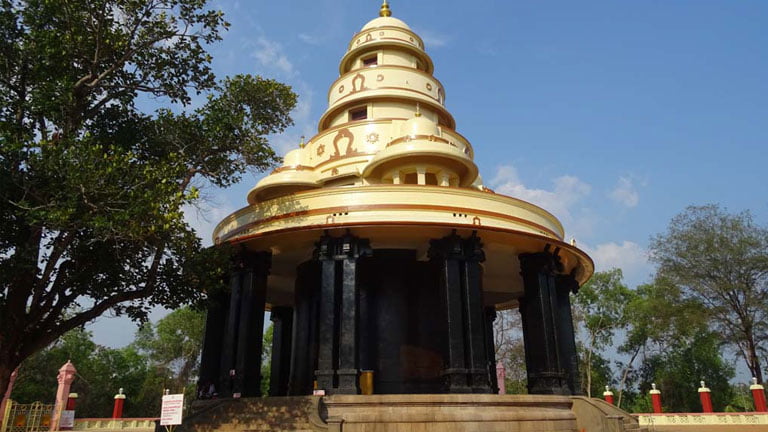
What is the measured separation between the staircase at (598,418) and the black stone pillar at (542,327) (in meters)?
0.74

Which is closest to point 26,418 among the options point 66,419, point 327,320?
point 66,419

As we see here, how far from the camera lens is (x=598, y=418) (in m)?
15.4

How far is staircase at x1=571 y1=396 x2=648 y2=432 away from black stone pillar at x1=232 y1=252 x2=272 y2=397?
969cm

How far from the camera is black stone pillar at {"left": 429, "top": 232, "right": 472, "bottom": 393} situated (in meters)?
14.6

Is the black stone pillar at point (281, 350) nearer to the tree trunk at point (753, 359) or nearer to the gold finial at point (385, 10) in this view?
the gold finial at point (385, 10)

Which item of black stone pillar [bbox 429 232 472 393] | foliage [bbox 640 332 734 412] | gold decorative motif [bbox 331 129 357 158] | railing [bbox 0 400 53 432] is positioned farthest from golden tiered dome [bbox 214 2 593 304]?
foliage [bbox 640 332 734 412]

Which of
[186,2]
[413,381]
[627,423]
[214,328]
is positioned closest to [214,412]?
[214,328]

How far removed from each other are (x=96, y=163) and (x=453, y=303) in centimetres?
983

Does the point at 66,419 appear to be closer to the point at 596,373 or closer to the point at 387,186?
the point at 387,186

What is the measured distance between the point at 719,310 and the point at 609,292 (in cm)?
1091

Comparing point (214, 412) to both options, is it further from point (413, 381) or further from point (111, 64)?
point (111, 64)

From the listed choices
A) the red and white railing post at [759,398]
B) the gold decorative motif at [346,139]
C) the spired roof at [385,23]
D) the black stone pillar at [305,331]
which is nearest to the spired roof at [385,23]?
the spired roof at [385,23]

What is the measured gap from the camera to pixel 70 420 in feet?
81.2

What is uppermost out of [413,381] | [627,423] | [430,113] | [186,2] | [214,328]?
[430,113]
